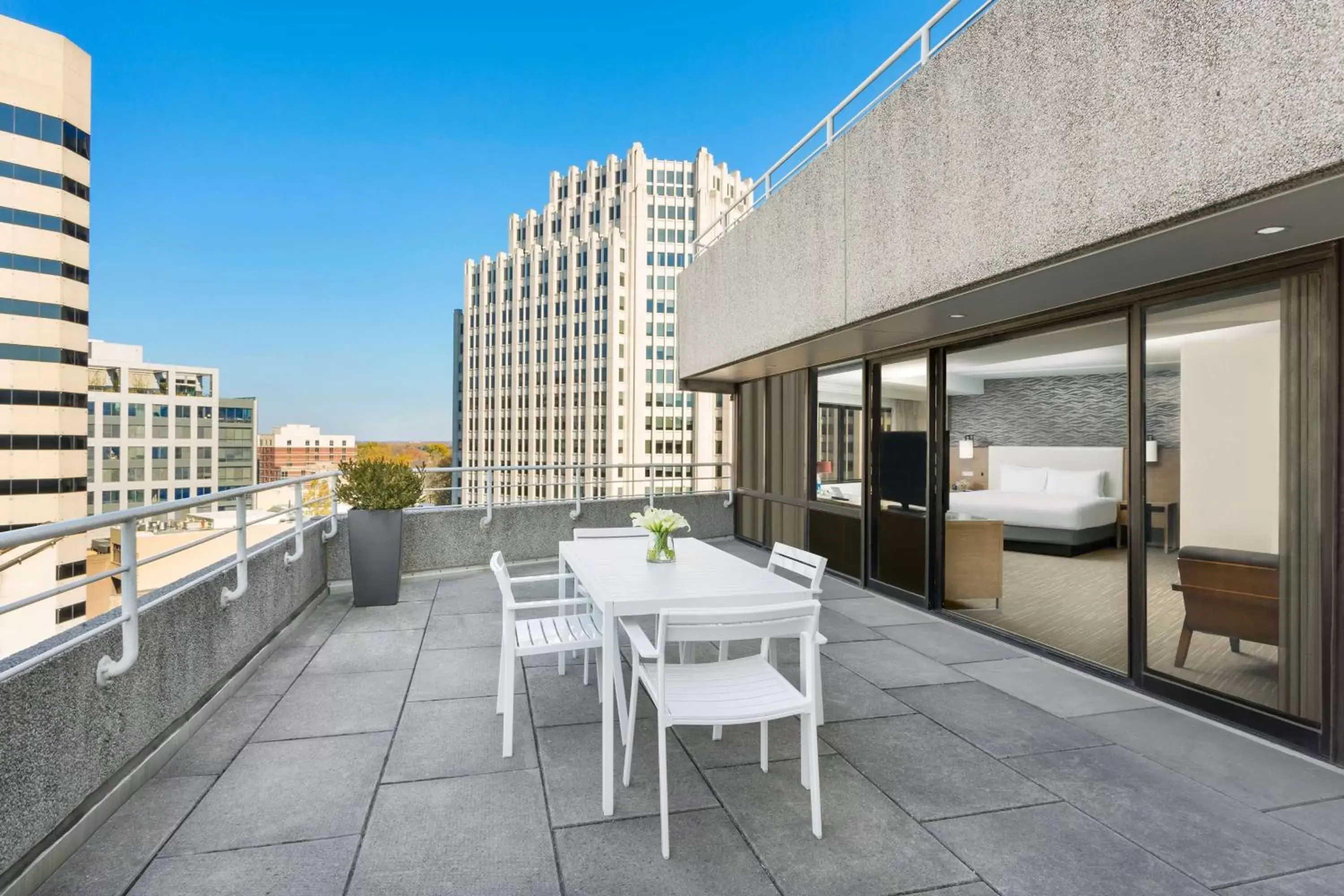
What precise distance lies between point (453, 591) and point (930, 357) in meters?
5.05

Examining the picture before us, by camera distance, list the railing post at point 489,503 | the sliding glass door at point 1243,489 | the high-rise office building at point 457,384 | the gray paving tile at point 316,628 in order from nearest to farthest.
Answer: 1. the sliding glass door at point 1243,489
2. the gray paving tile at point 316,628
3. the railing post at point 489,503
4. the high-rise office building at point 457,384

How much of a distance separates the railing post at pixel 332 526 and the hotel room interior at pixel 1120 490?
5325 mm

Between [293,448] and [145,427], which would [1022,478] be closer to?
[145,427]

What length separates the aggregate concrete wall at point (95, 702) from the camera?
197cm

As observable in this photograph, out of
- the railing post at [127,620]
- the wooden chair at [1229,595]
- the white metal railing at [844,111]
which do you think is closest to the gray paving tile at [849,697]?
the wooden chair at [1229,595]

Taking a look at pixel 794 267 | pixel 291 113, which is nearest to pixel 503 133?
pixel 291 113

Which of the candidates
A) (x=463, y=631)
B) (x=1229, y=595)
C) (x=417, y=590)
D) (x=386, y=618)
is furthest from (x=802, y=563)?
(x=417, y=590)

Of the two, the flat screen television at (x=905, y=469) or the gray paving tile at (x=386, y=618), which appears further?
the flat screen television at (x=905, y=469)

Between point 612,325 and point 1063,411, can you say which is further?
point 612,325

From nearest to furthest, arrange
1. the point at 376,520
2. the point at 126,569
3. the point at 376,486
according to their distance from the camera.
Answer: the point at 126,569, the point at 376,520, the point at 376,486

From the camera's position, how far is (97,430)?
237ft

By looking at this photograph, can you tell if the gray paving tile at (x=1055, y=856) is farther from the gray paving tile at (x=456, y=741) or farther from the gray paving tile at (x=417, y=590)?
the gray paving tile at (x=417, y=590)

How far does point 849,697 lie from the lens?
3777 mm

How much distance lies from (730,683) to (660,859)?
64 centimetres
